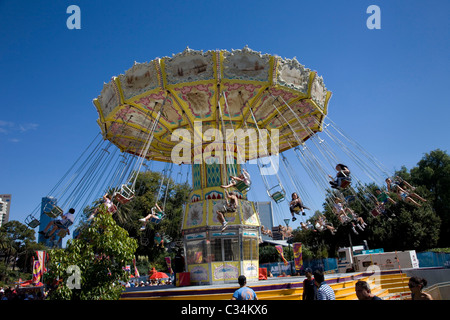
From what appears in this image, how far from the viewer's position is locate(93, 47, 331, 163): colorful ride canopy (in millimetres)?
10859

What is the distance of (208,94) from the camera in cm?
1194

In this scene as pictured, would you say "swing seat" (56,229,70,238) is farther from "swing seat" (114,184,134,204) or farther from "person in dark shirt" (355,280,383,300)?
"person in dark shirt" (355,280,383,300)

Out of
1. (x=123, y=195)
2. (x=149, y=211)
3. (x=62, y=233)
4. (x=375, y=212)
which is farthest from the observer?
(x=149, y=211)

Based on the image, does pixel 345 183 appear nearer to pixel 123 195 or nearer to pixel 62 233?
pixel 123 195

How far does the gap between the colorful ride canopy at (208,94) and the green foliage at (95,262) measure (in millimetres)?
4426

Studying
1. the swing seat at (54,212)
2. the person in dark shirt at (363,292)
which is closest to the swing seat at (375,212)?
the person in dark shirt at (363,292)

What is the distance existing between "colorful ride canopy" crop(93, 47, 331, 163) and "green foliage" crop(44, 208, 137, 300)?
4.43 meters

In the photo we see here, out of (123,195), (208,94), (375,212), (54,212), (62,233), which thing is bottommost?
(62,233)

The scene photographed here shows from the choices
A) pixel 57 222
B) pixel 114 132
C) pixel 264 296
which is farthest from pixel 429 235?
pixel 57 222

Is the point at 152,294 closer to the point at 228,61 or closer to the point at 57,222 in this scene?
the point at 57,222

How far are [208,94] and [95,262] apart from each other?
7014 millimetres

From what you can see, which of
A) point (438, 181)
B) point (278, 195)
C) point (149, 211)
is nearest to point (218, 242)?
point (278, 195)

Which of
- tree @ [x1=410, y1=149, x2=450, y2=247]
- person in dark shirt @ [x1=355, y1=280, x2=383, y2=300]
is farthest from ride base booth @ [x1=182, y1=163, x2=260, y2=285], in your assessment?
tree @ [x1=410, y1=149, x2=450, y2=247]

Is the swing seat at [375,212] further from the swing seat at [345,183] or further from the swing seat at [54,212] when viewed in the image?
the swing seat at [54,212]
